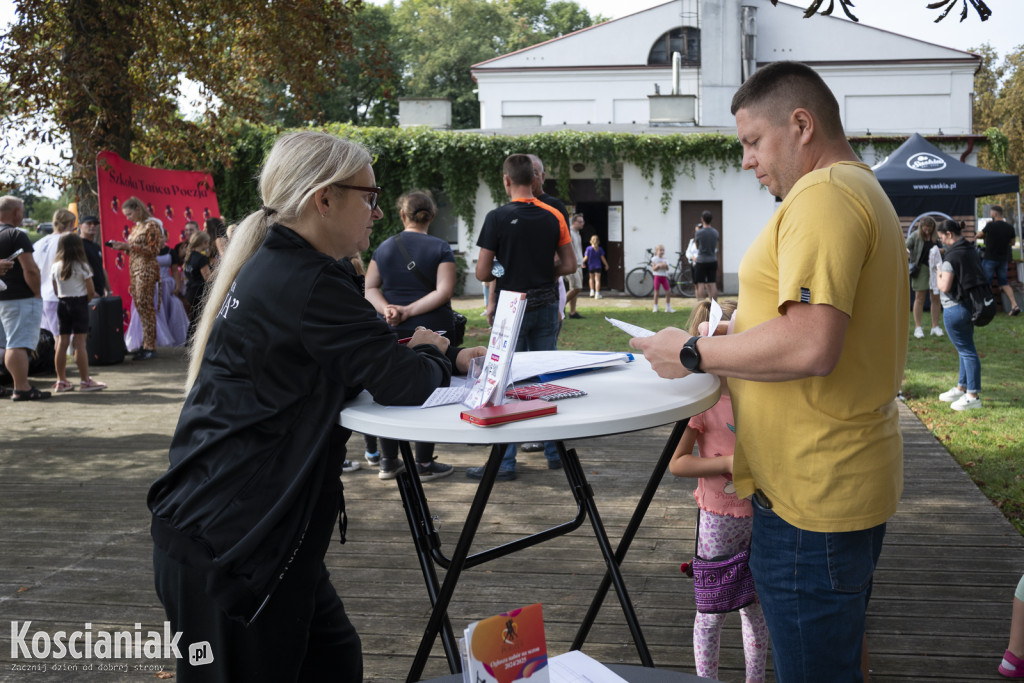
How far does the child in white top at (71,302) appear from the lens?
915 cm

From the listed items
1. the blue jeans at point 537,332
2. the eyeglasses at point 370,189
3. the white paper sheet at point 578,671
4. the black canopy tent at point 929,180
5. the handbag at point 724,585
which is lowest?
the handbag at point 724,585

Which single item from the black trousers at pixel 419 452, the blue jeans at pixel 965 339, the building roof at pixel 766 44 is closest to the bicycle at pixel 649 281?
the building roof at pixel 766 44

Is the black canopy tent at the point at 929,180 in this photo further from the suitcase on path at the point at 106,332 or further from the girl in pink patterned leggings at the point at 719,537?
the girl in pink patterned leggings at the point at 719,537

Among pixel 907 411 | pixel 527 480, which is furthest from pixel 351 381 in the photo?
pixel 907 411

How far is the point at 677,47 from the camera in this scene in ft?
103

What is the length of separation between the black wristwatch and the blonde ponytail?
84 centimetres

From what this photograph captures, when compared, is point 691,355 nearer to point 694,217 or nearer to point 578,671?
point 578,671

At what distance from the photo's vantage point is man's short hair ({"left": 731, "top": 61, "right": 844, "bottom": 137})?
176cm

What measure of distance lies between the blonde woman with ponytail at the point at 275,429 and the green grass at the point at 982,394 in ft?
13.9

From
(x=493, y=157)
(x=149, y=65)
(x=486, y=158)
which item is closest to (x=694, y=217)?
(x=493, y=157)

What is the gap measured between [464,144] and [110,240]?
12.7 m

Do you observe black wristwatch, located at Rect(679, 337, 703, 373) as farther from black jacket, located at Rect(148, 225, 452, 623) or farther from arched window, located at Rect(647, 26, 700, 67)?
arched window, located at Rect(647, 26, 700, 67)

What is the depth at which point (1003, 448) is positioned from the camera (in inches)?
253

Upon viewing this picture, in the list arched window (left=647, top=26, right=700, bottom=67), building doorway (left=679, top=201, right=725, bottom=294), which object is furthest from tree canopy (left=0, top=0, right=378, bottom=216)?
arched window (left=647, top=26, right=700, bottom=67)
